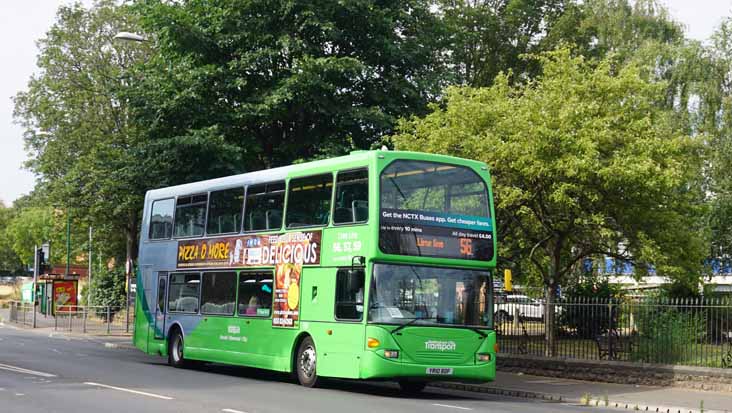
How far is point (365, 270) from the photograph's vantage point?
58.3 feet

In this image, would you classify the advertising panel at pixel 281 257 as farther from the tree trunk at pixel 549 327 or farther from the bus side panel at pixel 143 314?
the tree trunk at pixel 549 327

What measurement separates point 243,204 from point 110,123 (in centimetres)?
3346

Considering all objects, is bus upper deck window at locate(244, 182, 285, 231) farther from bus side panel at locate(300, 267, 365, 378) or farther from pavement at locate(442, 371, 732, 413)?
pavement at locate(442, 371, 732, 413)

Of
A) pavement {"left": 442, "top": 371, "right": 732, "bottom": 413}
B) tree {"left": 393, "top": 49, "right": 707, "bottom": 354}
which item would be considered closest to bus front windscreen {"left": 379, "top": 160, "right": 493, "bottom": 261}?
pavement {"left": 442, "top": 371, "right": 732, "bottom": 413}

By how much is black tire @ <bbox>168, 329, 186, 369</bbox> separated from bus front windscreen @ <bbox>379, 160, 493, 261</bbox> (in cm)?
913

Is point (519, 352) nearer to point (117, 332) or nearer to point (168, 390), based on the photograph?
point (168, 390)

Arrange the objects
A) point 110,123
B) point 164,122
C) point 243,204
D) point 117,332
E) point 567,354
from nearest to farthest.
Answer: point 243,204, point 567,354, point 164,122, point 117,332, point 110,123

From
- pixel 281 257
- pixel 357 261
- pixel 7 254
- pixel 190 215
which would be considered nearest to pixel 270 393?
pixel 357 261

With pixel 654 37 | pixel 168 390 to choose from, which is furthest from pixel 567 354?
pixel 654 37

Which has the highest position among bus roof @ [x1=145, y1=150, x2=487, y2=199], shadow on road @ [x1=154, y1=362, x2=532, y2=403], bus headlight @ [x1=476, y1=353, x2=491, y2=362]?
bus roof @ [x1=145, y1=150, x2=487, y2=199]

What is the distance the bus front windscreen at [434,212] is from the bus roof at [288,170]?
0.18 meters

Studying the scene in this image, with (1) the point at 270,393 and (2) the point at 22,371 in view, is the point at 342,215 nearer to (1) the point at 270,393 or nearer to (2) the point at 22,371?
(1) the point at 270,393

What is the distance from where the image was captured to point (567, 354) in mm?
23672

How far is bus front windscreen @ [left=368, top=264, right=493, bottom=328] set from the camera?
1772 cm
